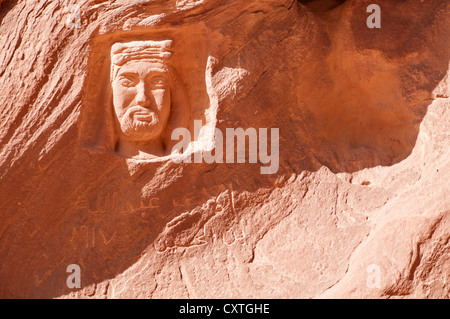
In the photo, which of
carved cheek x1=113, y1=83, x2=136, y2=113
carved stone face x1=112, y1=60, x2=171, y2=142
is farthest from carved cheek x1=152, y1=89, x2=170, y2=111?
carved cheek x1=113, y1=83, x2=136, y2=113

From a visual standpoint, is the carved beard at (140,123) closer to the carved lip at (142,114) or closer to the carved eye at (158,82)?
the carved lip at (142,114)

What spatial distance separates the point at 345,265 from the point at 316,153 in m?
0.62

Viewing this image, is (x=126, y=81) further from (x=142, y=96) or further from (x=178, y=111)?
(x=178, y=111)

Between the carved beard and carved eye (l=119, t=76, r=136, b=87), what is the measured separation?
0.37ft

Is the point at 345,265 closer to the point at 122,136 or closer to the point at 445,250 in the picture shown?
the point at 445,250

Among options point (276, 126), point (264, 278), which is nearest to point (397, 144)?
point (276, 126)

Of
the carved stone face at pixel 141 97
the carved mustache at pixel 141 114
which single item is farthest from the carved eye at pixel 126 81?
the carved mustache at pixel 141 114

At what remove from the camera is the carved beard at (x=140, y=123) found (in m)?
3.34

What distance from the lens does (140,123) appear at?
3344 millimetres

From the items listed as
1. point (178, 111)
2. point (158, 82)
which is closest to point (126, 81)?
point (158, 82)

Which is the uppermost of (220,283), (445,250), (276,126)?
(276,126)

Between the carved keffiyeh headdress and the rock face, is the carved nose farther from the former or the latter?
the carved keffiyeh headdress

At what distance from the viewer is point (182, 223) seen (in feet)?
11.2

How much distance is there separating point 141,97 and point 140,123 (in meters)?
0.13
